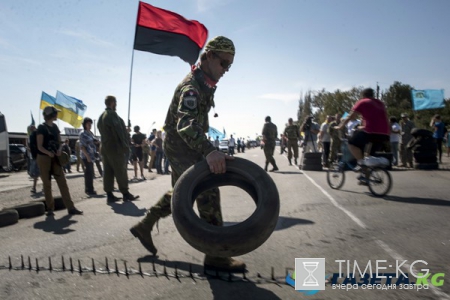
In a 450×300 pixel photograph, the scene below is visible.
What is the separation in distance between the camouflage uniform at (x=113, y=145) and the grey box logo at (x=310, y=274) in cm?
491

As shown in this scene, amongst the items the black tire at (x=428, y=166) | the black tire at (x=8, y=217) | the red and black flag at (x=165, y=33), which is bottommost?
the black tire at (x=8, y=217)

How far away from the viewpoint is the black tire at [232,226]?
250cm

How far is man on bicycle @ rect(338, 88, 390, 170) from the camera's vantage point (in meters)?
7.00

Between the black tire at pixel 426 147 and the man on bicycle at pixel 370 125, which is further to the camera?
the black tire at pixel 426 147

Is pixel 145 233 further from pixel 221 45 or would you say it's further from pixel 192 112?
pixel 221 45

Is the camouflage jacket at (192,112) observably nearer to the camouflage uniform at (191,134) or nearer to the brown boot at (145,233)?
the camouflage uniform at (191,134)

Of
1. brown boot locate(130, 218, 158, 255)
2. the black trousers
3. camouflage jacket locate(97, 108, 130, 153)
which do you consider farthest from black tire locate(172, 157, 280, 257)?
the black trousers

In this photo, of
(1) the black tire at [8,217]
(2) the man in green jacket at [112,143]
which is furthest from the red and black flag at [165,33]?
(1) the black tire at [8,217]

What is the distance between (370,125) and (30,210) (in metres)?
6.40

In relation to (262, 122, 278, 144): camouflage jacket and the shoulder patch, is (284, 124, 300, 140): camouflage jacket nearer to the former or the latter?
(262, 122, 278, 144): camouflage jacket

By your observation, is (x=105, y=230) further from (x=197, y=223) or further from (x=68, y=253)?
(x=197, y=223)

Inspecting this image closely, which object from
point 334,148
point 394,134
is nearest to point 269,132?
point 334,148

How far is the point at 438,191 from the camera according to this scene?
745 centimetres

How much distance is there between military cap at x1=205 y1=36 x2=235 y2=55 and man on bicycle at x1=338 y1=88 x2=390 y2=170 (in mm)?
4778
